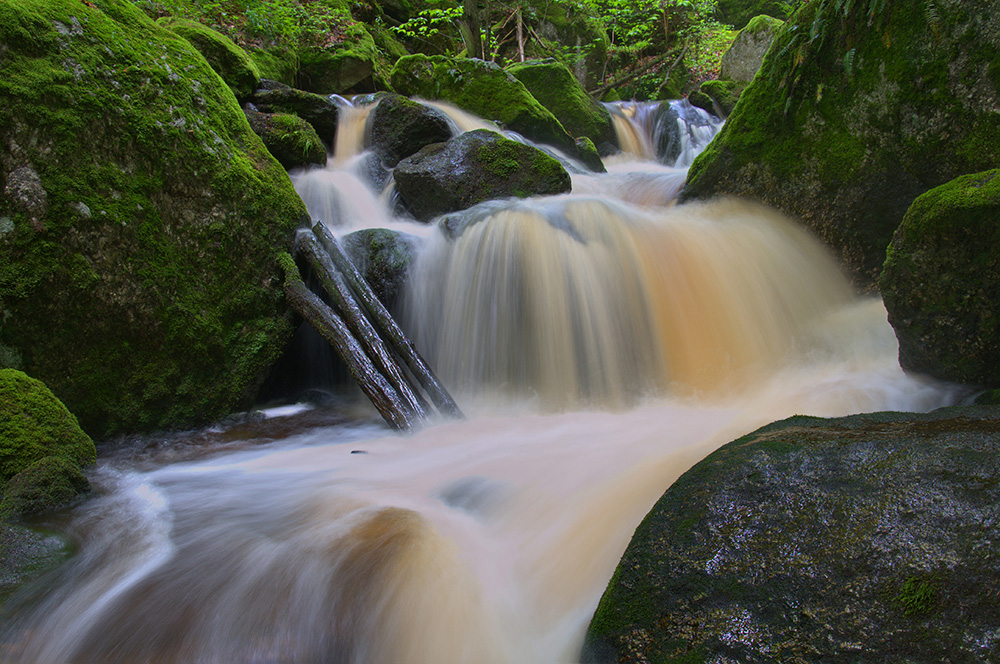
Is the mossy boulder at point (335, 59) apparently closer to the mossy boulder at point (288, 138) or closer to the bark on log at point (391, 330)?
the mossy boulder at point (288, 138)

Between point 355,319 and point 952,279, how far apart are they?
3894 millimetres

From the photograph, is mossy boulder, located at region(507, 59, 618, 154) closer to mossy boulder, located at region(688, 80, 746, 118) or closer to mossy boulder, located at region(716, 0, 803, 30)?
mossy boulder, located at region(688, 80, 746, 118)

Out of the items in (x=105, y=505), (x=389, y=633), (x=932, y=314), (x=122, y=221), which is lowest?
(x=389, y=633)

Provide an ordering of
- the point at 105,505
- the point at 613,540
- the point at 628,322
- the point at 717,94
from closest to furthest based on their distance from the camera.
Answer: the point at 613,540
the point at 105,505
the point at 628,322
the point at 717,94

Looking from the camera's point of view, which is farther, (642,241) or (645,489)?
(642,241)

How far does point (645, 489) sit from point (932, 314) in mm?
2173

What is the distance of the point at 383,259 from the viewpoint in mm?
5227

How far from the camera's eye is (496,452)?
130 inches

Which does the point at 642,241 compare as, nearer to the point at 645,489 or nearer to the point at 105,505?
the point at 645,489

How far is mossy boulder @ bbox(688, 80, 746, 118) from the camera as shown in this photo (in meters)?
12.5

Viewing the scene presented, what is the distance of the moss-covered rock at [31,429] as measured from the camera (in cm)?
252

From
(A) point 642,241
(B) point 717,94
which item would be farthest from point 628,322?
(B) point 717,94

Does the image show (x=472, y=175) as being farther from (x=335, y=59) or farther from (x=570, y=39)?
(x=570, y=39)

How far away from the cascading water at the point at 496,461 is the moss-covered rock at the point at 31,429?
29cm
